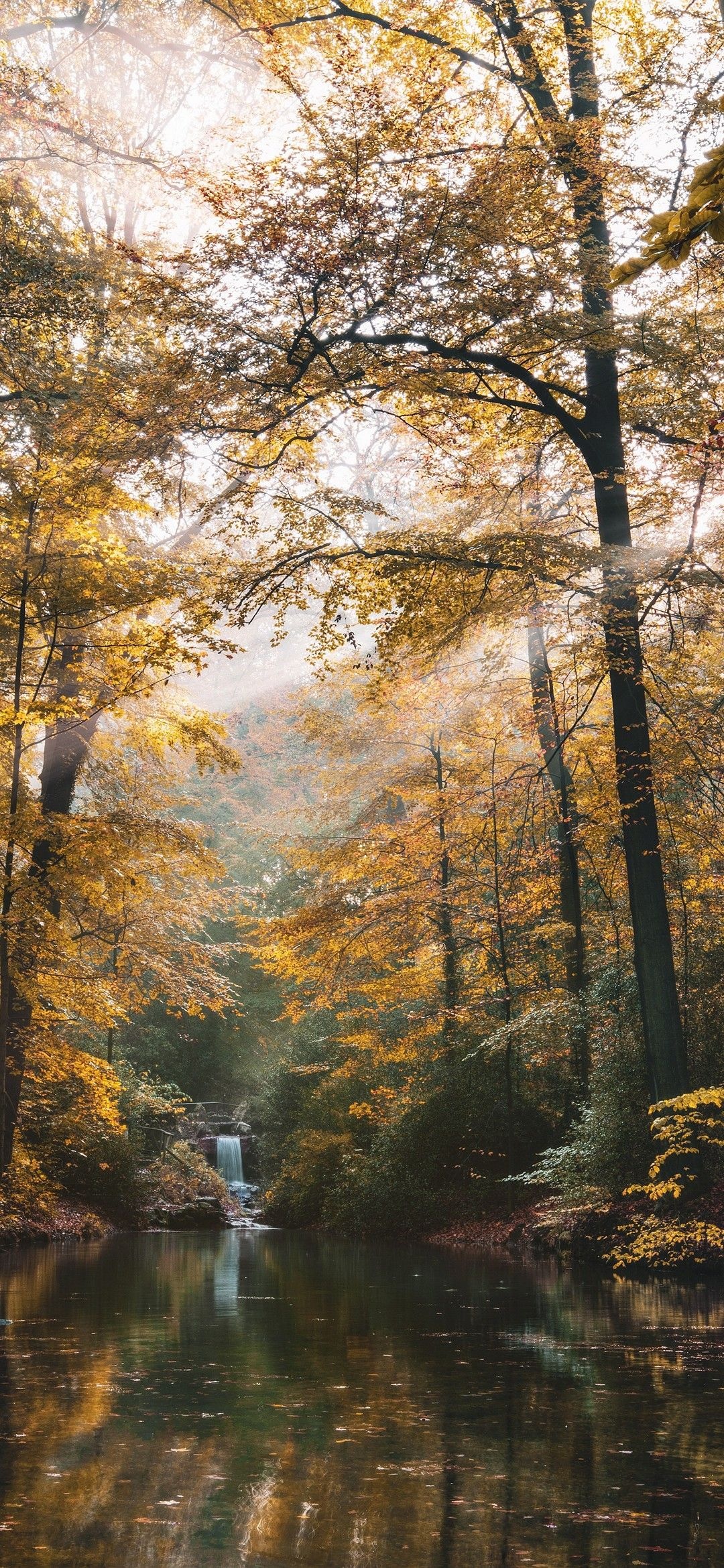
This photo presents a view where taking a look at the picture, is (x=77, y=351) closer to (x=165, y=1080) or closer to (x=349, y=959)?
(x=349, y=959)

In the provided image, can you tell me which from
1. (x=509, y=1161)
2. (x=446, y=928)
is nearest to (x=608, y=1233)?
(x=509, y=1161)

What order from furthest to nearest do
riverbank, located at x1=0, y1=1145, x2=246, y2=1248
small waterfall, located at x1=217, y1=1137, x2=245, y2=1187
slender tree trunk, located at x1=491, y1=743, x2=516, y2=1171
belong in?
1. small waterfall, located at x1=217, y1=1137, x2=245, y2=1187
2. slender tree trunk, located at x1=491, y1=743, x2=516, y2=1171
3. riverbank, located at x1=0, y1=1145, x2=246, y2=1248

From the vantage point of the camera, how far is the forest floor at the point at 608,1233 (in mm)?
9148

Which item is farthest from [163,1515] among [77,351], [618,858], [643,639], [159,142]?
→ [159,142]

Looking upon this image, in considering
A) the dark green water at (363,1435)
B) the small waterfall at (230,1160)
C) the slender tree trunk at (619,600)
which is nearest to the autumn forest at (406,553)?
the slender tree trunk at (619,600)

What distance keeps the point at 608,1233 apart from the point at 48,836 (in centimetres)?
641

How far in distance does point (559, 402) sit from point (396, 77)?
3.72 meters

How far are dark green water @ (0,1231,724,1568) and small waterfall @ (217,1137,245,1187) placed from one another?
20.9 meters

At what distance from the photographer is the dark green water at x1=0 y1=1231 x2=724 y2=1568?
279cm

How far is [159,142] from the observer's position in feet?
51.7

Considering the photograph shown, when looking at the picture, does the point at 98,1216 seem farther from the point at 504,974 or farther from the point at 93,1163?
the point at 504,974

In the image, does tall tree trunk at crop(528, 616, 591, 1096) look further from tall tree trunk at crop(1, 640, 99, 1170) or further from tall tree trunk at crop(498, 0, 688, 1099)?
tall tree trunk at crop(1, 640, 99, 1170)

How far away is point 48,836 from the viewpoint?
1033 centimetres

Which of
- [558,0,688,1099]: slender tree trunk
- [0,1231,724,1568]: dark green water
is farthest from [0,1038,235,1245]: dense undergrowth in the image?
[558,0,688,1099]: slender tree trunk
